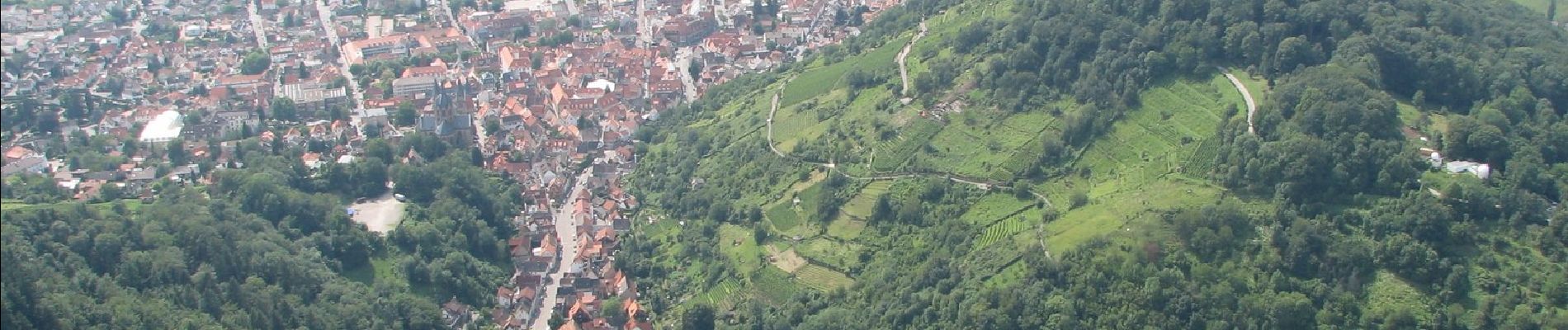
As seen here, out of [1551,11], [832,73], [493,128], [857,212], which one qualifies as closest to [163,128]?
[493,128]

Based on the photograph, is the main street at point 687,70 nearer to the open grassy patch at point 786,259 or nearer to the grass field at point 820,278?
the open grassy patch at point 786,259

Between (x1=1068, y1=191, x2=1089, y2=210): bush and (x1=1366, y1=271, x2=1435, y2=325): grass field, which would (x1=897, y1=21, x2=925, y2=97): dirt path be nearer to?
(x1=1068, y1=191, x2=1089, y2=210): bush

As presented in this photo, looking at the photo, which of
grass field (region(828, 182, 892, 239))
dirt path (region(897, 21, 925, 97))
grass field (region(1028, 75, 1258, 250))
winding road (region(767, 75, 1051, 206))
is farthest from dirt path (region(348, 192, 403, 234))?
grass field (region(1028, 75, 1258, 250))

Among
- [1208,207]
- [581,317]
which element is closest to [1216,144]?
[1208,207]

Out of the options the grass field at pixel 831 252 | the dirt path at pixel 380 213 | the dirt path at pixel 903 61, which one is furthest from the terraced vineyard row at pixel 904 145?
the dirt path at pixel 380 213

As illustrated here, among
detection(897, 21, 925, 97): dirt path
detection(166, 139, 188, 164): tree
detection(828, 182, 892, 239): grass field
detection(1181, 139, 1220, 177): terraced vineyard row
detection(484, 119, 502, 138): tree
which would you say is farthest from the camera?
detection(484, 119, 502, 138): tree

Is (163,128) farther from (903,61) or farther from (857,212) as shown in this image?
(857,212)
